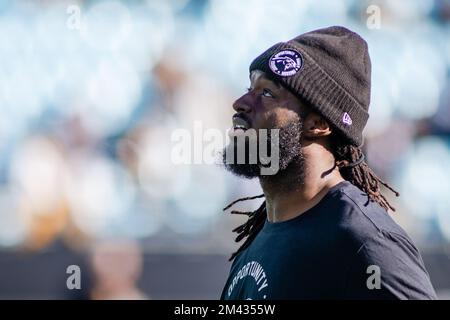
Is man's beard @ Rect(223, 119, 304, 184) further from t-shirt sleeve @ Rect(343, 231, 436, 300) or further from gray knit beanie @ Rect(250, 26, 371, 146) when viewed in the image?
t-shirt sleeve @ Rect(343, 231, 436, 300)

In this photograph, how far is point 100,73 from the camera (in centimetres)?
658

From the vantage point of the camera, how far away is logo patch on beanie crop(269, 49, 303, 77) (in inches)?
111

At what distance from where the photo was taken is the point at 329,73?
2857mm

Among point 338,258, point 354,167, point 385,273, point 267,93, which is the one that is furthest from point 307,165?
point 385,273

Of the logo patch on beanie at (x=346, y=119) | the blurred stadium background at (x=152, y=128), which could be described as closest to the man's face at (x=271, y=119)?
the logo patch on beanie at (x=346, y=119)

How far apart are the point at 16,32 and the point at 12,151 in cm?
107

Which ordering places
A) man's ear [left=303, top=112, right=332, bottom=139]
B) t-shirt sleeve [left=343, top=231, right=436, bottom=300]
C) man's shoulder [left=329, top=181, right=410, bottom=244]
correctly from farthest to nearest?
1. man's ear [left=303, top=112, right=332, bottom=139]
2. man's shoulder [left=329, top=181, right=410, bottom=244]
3. t-shirt sleeve [left=343, top=231, right=436, bottom=300]

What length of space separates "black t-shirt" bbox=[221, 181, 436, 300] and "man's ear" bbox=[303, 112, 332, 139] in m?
0.22

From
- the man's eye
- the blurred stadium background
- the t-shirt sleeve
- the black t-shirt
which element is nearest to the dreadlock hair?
the black t-shirt

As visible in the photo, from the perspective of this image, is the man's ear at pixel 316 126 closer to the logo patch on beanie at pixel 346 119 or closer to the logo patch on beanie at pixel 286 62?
A: the logo patch on beanie at pixel 346 119

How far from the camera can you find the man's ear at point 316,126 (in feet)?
9.30
